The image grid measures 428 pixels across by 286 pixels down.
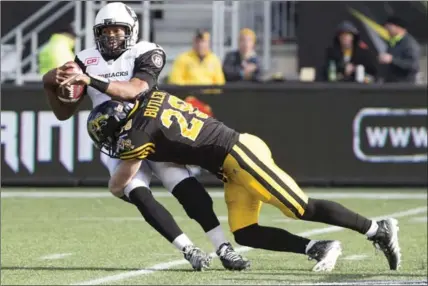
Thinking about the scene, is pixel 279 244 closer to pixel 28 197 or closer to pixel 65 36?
pixel 28 197

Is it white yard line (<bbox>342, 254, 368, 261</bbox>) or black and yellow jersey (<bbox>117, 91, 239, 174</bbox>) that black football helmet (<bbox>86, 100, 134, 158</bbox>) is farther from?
white yard line (<bbox>342, 254, 368, 261</bbox>)

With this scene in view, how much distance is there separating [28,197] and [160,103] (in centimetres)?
616

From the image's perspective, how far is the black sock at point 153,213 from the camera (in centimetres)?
807

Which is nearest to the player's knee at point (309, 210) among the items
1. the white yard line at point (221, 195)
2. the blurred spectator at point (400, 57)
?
the white yard line at point (221, 195)

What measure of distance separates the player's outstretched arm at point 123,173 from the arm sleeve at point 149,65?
0.56 meters

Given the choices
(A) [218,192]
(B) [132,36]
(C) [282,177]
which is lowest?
(A) [218,192]

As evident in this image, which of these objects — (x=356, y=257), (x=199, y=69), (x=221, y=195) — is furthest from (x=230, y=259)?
(x=199, y=69)

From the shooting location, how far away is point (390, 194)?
13.9m

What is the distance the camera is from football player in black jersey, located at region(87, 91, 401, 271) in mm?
7621

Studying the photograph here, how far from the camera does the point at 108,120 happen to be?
298 inches

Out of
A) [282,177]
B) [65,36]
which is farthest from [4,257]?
[65,36]

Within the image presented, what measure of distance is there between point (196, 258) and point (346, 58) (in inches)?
332

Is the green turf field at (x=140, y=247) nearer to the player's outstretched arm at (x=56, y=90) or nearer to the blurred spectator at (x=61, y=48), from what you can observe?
the player's outstretched arm at (x=56, y=90)

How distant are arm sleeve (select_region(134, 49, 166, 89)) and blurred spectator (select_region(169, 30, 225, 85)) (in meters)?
7.48
